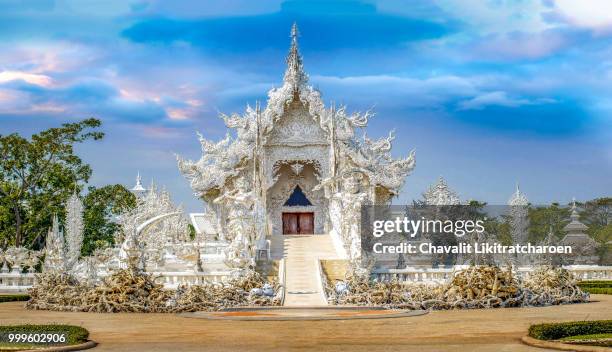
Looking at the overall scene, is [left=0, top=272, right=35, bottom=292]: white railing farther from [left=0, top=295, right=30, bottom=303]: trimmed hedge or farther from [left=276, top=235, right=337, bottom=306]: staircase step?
[left=276, top=235, right=337, bottom=306]: staircase step

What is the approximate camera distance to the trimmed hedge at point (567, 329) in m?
13.6

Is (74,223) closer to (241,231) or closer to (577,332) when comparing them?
(241,231)

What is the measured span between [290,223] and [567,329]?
73.1 feet

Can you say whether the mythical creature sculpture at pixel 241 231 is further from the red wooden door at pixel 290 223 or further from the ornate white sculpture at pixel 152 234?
the red wooden door at pixel 290 223

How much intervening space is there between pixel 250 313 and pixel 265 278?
611cm

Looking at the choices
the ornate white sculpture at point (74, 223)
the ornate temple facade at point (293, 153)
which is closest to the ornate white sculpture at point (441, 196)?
the ornate temple facade at point (293, 153)

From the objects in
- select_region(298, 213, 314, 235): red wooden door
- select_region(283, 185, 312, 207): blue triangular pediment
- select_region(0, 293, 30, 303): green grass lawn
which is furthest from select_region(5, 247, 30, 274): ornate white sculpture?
select_region(298, 213, 314, 235): red wooden door

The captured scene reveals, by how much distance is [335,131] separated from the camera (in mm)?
32938

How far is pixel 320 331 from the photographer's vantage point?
15.2 m

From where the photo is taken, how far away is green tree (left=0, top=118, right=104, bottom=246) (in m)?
39.0

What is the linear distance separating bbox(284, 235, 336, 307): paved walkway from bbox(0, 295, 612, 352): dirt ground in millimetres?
4454

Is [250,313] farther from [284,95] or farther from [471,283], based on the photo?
[284,95]

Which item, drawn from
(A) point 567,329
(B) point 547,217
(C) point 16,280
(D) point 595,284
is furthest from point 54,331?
(B) point 547,217

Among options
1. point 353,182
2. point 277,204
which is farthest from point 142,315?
point 277,204
